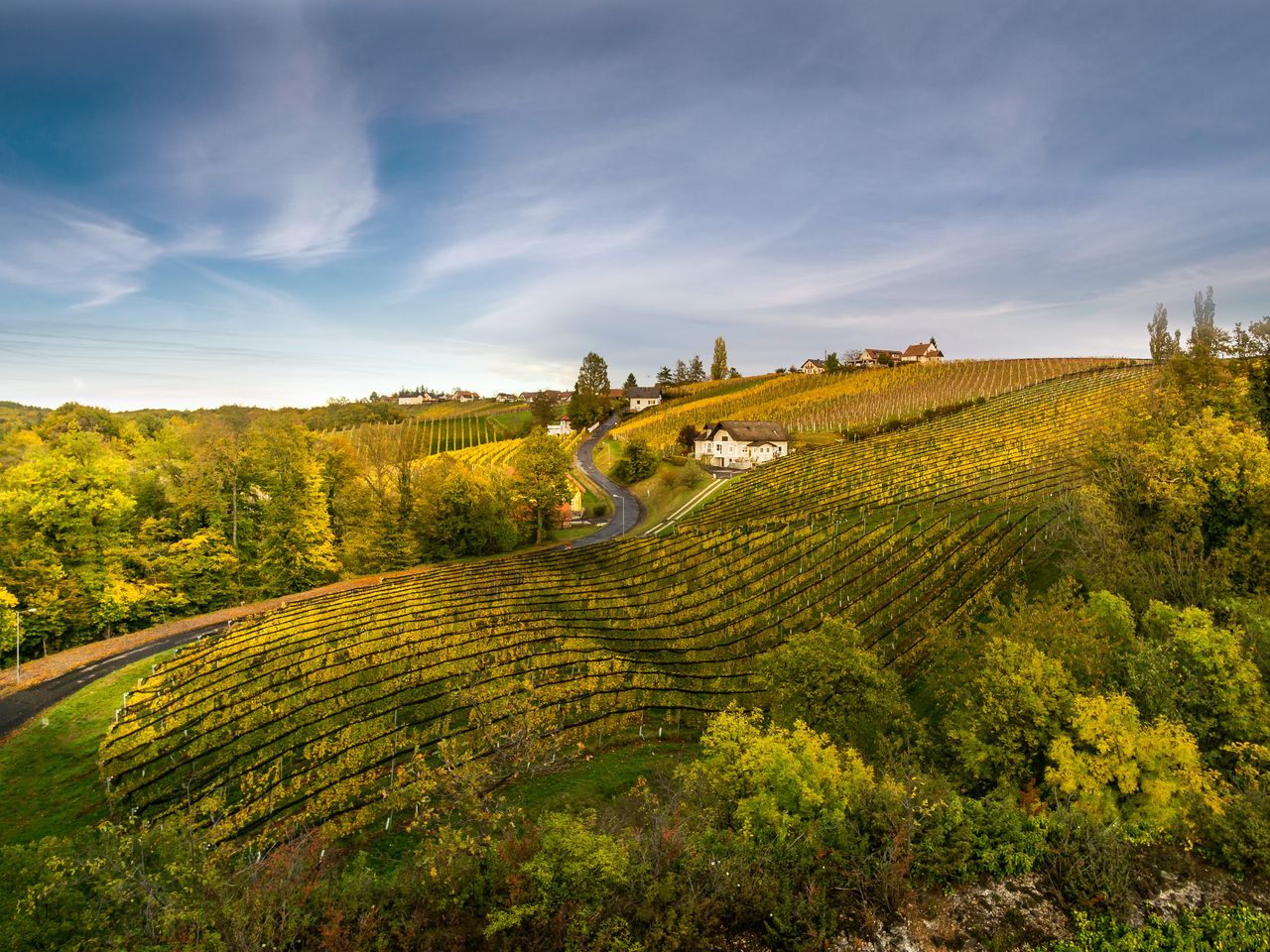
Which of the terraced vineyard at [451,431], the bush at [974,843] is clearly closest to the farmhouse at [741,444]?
the terraced vineyard at [451,431]

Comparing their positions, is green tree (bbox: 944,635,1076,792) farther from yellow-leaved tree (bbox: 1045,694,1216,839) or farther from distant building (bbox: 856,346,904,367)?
distant building (bbox: 856,346,904,367)

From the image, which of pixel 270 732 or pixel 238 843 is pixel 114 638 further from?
pixel 238 843

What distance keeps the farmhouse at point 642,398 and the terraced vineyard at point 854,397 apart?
35.4 feet

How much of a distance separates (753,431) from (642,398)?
6765cm

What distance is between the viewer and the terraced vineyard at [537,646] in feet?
65.0

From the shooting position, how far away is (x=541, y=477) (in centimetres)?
6341

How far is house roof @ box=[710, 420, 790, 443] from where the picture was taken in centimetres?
9025

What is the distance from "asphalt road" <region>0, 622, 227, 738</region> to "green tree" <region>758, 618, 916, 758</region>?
3358cm

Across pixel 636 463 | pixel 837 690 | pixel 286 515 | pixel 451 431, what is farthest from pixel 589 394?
pixel 837 690

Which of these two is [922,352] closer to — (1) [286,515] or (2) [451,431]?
(2) [451,431]

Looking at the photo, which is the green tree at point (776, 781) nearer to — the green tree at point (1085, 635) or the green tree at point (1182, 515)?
Result: the green tree at point (1085, 635)

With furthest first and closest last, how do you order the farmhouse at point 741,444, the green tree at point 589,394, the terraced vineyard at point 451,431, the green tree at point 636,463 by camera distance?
1. the green tree at point 589,394
2. the terraced vineyard at point 451,431
3. the farmhouse at point 741,444
4. the green tree at point 636,463

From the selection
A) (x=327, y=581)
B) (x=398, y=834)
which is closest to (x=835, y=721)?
(x=398, y=834)

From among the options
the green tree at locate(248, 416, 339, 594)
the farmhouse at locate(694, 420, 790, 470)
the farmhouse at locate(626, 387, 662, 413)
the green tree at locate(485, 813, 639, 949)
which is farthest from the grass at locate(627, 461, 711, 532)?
the farmhouse at locate(626, 387, 662, 413)
